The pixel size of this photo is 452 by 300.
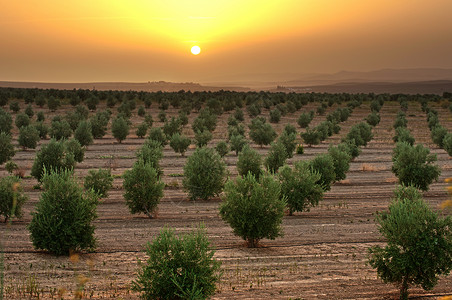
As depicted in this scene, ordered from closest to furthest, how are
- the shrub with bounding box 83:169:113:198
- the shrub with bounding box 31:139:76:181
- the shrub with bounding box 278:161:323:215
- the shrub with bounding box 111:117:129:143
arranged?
the shrub with bounding box 278:161:323:215
the shrub with bounding box 83:169:113:198
the shrub with bounding box 31:139:76:181
the shrub with bounding box 111:117:129:143

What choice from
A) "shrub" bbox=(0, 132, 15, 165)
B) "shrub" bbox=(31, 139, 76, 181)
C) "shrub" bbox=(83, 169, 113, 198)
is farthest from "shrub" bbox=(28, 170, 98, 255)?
"shrub" bbox=(0, 132, 15, 165)

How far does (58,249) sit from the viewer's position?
20.3 metres

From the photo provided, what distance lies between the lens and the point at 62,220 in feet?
66.6

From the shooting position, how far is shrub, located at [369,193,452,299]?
16.1 m

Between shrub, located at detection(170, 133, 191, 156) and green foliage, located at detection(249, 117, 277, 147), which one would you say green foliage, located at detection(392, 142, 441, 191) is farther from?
green foliage, located at detection(249, 117, 277, 147)

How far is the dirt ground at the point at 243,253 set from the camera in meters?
16.6

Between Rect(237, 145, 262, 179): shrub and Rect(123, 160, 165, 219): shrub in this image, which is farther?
Rect(237, 145, 262, 179): shrub

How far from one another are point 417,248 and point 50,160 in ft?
91.7

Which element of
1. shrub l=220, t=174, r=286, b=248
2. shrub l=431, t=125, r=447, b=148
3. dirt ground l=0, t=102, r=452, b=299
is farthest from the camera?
shrub l=431, t=125, r=447, b=148

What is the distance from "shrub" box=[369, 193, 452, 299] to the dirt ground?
2.70ft

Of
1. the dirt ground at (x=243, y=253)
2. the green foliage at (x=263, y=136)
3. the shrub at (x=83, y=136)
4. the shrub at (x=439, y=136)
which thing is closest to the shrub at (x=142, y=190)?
the dirt ground at (x=243, y=253)

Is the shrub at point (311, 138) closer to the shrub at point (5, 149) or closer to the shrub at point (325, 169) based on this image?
the shrub at point (325, 169)

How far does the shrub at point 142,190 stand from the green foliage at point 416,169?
56.8 ft

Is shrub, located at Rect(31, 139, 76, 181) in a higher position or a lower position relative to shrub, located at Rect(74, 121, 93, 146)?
higher
